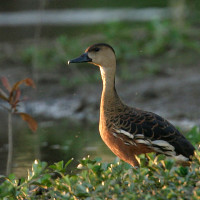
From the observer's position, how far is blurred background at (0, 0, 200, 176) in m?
8.28

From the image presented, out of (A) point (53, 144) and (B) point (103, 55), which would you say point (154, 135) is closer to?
(B) point (103, 55)

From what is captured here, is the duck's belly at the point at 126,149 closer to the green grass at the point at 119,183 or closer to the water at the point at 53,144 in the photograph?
the green grass at the point at 119,183

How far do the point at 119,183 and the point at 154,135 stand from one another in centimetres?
90

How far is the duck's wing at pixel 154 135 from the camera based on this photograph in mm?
5141

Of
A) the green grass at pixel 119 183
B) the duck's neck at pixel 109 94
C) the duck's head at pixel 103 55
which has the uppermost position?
the duck's head at pixel 103 55

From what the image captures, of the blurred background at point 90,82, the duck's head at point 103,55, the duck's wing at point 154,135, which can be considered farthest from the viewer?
the blurred background at point 90,82

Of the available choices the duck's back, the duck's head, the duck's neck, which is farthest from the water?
the duck's back

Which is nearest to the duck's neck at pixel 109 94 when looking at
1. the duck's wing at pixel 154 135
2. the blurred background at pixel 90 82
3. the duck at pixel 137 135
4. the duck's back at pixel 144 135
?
the duck at pixel 137 135

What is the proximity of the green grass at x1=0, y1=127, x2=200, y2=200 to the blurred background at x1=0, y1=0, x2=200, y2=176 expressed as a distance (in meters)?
2.28

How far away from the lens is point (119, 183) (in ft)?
14.4

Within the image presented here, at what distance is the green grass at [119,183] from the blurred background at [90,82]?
2.28m

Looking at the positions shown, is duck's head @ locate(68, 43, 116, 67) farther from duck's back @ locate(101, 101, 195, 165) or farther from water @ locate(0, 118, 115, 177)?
water @ locate(0, 118, 115, 177)

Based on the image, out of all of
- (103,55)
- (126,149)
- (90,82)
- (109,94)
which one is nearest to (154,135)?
(126,149)

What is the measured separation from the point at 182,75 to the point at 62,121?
2.45m
